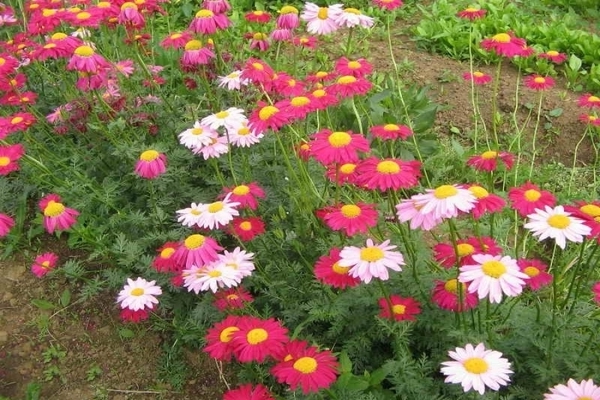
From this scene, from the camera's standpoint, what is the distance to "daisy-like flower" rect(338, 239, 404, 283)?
159 centimetres

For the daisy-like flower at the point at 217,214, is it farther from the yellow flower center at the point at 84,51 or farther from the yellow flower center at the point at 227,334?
the yellow flower center at the point at 84,51

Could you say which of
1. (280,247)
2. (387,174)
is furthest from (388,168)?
(280,247)

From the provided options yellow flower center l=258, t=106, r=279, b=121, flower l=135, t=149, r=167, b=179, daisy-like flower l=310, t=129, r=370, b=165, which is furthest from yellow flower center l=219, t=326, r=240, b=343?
flower l=135, t=149, r=167, b=179

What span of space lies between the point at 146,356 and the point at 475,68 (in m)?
2.49

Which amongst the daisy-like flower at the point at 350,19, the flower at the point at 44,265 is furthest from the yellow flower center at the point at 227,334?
the daisy-like flower at the point at 350,19

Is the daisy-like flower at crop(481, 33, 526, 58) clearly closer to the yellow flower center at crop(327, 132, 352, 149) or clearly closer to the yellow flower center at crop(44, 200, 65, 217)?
the yellow flower center at crop(327, 132, 352, 149)

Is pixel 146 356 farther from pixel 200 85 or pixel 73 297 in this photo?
pixel 200 85

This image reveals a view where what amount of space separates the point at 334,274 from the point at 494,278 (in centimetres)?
45

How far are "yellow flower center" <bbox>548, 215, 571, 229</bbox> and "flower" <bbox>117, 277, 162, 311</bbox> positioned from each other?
1.12 meters

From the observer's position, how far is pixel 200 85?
9.93 feet

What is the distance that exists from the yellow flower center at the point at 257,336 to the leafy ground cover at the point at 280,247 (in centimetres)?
4

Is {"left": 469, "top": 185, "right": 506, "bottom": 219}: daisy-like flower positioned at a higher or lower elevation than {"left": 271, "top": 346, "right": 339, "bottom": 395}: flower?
higher

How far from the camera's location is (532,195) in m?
1.64

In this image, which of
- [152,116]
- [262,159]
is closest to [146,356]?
[262,159]
